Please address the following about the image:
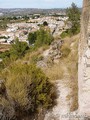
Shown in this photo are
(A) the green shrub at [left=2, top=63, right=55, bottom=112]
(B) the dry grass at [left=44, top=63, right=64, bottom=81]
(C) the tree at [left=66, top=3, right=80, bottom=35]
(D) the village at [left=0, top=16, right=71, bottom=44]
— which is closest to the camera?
(A) the green shrub at [left=2, top=63, right=55, bottom=112]

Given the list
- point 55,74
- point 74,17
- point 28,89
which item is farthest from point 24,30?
point 28,89

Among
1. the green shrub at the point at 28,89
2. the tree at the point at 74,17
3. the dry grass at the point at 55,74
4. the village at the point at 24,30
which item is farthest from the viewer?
the village at the point at 24,30

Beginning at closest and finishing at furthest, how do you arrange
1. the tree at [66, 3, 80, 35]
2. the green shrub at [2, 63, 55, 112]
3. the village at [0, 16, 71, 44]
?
the green shrub at [2, 63, 55, 112]
the tree at [66, 3, 80, 35]
the village at [0, 16, 71, 44]

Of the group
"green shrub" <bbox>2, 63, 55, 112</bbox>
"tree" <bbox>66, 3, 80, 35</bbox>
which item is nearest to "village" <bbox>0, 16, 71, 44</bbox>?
"tree" <bbox>66, 3, 80, 35</bbox>

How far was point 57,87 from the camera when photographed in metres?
7.81

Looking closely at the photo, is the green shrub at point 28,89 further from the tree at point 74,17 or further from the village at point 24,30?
the village at point 24,30

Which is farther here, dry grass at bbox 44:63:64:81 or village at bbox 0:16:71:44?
village at bbox 0:16:71:44

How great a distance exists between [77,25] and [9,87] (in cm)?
1986

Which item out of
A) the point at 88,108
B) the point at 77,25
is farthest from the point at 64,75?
the point at 77,25

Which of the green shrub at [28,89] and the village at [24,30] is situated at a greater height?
the green shrub at [28,89]

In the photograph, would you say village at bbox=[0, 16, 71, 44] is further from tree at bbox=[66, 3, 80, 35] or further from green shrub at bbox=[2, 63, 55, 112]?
green shrub at bbox=[2, 63, 55, 112]

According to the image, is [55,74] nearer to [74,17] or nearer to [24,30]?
[74,17]

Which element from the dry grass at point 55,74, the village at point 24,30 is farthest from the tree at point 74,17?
the village at point 24,30

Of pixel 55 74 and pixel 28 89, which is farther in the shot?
pixel 55 74
